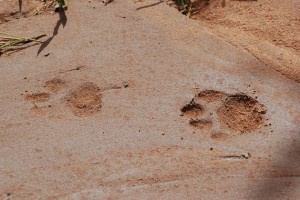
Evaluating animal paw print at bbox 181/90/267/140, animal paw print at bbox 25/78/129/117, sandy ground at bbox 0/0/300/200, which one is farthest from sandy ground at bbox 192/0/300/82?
animal paw print at bbox 25/78/129/117

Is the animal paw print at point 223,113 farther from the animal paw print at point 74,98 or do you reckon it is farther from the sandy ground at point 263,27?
the animal paw print at point 74,98

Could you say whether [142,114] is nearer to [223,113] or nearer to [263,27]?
[223,113]

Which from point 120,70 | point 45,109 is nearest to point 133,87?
point 120,70

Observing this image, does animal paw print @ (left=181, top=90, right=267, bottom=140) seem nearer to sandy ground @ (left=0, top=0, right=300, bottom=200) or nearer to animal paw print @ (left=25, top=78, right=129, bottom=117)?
sandy ground @ (left=0, top=0, right=300, bottom=200)

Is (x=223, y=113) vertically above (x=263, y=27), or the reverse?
(x=263, y=27)

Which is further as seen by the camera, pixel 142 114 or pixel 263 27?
pixel 263 27

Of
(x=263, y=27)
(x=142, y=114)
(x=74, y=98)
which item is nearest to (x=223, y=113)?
(x=142, y=114)

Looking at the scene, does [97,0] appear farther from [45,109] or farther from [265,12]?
[265,12]
